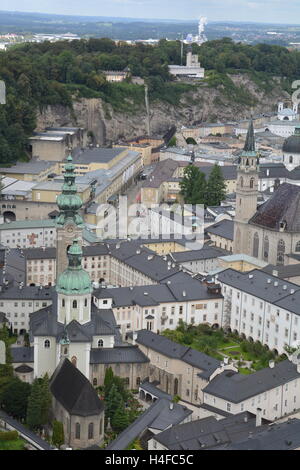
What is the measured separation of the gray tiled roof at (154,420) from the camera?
127ft

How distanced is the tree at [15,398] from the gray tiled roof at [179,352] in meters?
7.57

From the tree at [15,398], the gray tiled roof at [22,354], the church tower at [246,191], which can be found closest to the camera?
the tree at [15,398]

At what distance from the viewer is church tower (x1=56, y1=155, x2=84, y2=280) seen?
172 ft

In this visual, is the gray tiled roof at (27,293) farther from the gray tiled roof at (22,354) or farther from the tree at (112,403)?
the tree at (112,403)

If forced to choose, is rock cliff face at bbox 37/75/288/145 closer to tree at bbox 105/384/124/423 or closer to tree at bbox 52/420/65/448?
tree at bbox 105/384/124/423

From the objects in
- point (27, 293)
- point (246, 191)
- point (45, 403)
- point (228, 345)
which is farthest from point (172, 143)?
point (45, 403)

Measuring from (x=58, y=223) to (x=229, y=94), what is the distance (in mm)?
103063

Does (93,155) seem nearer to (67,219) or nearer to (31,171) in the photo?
(31,171)

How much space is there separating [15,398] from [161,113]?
323 feet

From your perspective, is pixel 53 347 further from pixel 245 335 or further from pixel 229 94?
pixel 229 94

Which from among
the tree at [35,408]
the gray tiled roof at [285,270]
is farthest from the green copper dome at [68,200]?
the tree at [35,408]

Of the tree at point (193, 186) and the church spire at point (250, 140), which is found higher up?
the church spire at point (250, 140)

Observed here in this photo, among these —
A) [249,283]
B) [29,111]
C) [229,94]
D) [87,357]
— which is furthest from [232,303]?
[229,94]

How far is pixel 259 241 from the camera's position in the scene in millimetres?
64875
